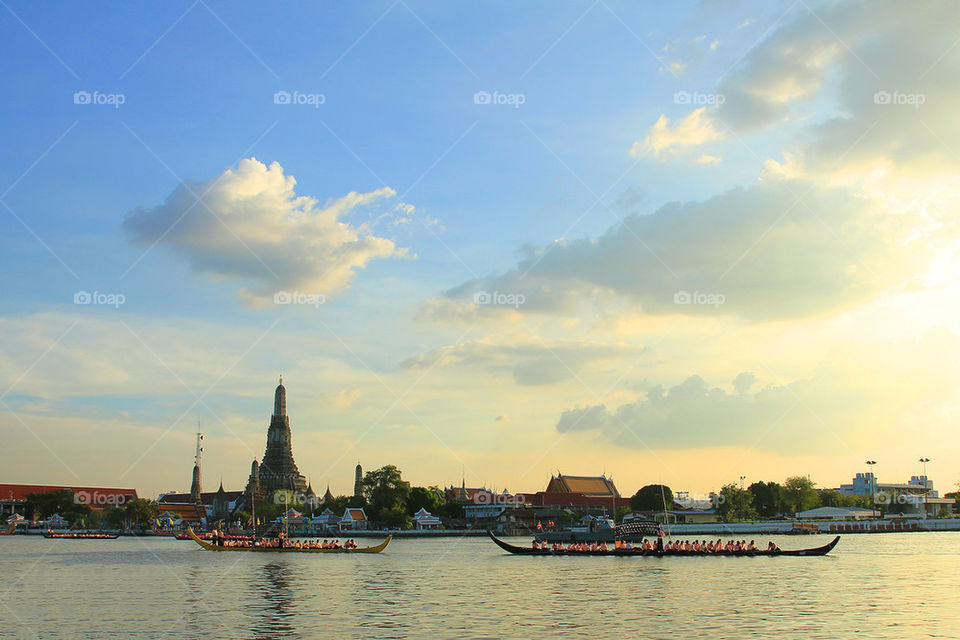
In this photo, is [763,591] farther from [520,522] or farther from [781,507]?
[781,507]

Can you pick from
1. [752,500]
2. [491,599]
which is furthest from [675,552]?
[752,500]

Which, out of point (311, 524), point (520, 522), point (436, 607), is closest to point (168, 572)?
point (436, 607)

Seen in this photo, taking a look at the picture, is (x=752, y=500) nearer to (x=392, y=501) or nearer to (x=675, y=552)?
(x=392, y=501)

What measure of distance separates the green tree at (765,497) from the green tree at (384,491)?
251 feet

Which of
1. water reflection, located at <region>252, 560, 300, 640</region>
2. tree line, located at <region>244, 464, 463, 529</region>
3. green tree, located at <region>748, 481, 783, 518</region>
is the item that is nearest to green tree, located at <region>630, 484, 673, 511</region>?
green tree, located at <region>748, 481, 783, 518</region>

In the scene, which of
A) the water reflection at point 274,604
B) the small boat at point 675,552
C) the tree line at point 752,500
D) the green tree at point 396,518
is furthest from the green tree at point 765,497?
the water reflection at point 274,604

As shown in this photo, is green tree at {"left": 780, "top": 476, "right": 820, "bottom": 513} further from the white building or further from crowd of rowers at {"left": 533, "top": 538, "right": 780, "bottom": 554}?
crowd of rowers at {"left": 533, "top": 538, "right": 780, "bottom": 554}

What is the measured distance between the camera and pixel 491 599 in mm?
46500

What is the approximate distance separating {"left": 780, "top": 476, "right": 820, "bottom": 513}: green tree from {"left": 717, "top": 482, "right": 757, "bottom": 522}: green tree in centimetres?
1632

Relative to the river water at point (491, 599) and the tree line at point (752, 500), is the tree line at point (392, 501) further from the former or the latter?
the river water at point (491, 599)

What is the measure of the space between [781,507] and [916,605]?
155 metres

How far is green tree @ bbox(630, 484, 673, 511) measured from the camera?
176 meters

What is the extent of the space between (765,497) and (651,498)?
26858 mm

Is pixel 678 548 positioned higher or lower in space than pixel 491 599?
higher
